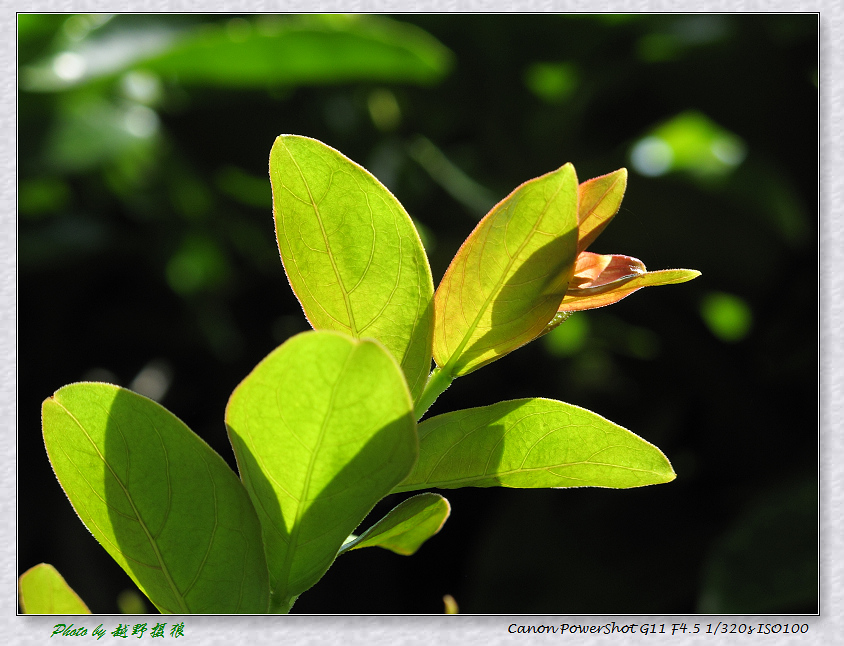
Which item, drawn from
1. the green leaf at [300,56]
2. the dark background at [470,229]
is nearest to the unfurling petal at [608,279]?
the dark background at [470,229]

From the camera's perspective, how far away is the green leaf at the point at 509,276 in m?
0.38

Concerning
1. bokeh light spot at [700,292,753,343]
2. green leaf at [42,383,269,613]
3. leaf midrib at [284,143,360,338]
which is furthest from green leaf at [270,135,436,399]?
bokeh light spot at [700,292,753,343]

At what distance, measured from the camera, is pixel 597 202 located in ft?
1.37

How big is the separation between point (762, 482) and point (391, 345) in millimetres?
1350

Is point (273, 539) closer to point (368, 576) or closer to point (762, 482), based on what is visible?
point (368, 576)

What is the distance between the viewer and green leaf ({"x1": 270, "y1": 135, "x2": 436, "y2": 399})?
406 millimetres

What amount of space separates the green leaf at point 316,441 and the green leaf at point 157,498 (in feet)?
0.05

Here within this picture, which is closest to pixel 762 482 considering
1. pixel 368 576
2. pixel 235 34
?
pixel 368 576

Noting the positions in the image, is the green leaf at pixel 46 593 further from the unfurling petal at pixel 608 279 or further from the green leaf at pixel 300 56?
the green leaf at pixel 300 56

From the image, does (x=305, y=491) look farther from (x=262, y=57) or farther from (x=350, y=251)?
(x=262, y=57)

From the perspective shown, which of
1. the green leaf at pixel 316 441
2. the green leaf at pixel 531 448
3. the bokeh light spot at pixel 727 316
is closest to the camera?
the green leaf at pixel 316 441

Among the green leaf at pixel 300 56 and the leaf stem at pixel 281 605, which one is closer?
the leaf stem at pixel 281 605

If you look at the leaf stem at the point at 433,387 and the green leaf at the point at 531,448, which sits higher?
the leaf stem at the point at 433,387

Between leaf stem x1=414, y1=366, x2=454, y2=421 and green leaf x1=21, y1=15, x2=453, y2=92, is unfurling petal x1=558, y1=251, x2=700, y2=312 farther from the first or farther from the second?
green leaf x1=21, y1=15, x2=453, y2=92
